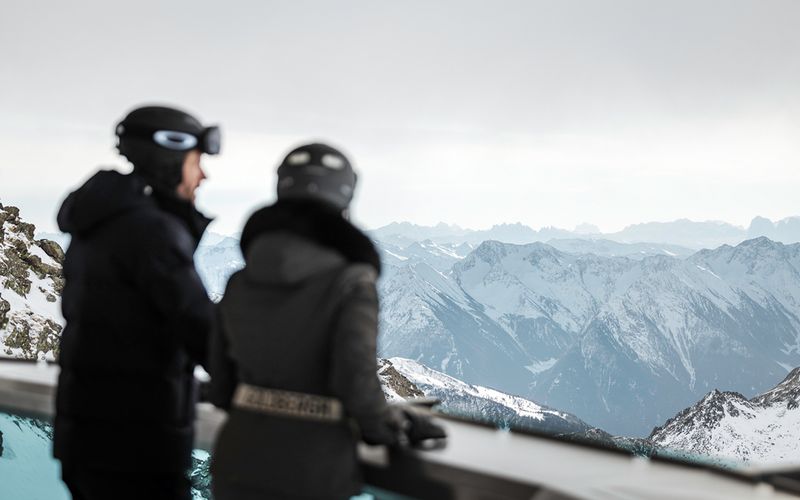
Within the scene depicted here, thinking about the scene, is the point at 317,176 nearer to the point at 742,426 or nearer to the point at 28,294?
the point at 28,294

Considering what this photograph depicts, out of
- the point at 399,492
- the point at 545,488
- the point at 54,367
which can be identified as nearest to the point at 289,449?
the point at 399,492

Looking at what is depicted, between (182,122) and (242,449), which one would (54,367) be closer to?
(182,122)

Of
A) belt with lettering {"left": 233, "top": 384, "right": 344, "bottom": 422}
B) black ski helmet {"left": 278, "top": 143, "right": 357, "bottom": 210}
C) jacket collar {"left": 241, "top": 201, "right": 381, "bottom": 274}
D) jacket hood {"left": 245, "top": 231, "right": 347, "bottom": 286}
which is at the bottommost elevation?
belt with lettering {"left": 233, "top": 384, "right": 344, "bottom": 422}

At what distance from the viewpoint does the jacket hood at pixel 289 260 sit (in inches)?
66.3

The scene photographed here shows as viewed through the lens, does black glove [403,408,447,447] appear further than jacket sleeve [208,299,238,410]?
Yes

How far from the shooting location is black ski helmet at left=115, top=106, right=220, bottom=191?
2172 millimetres

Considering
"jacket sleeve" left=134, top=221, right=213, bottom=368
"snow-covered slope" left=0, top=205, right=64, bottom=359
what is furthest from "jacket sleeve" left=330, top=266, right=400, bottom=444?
"snow-covered slope" left=0, top=205, right=64, bottom=359

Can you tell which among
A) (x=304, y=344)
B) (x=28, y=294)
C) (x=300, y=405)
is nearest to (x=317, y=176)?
(x=304, y=344)

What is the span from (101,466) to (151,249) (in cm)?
48

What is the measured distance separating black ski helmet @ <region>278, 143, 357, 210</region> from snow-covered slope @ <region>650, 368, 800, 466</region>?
126823 millimetres

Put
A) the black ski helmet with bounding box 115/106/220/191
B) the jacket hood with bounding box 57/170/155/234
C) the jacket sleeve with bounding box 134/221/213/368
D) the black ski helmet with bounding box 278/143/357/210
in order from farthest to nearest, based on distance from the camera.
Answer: the black ski helmet with bounding box 115/106/220/191, the jacket hood with bounding box 57/170/155/234, the jacket sleeve with bounding box 134/221/213/368, the black ski helmet with bounding box 278/143/357/210

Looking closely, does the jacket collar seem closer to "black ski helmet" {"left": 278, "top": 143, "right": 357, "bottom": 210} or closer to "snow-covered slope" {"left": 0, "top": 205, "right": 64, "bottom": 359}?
"black ski helmet" {"left": 278, "top": 143, "right": 357, "bottom": 210}

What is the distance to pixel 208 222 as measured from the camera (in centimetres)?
216

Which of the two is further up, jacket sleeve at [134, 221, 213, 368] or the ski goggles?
the ski goggles
